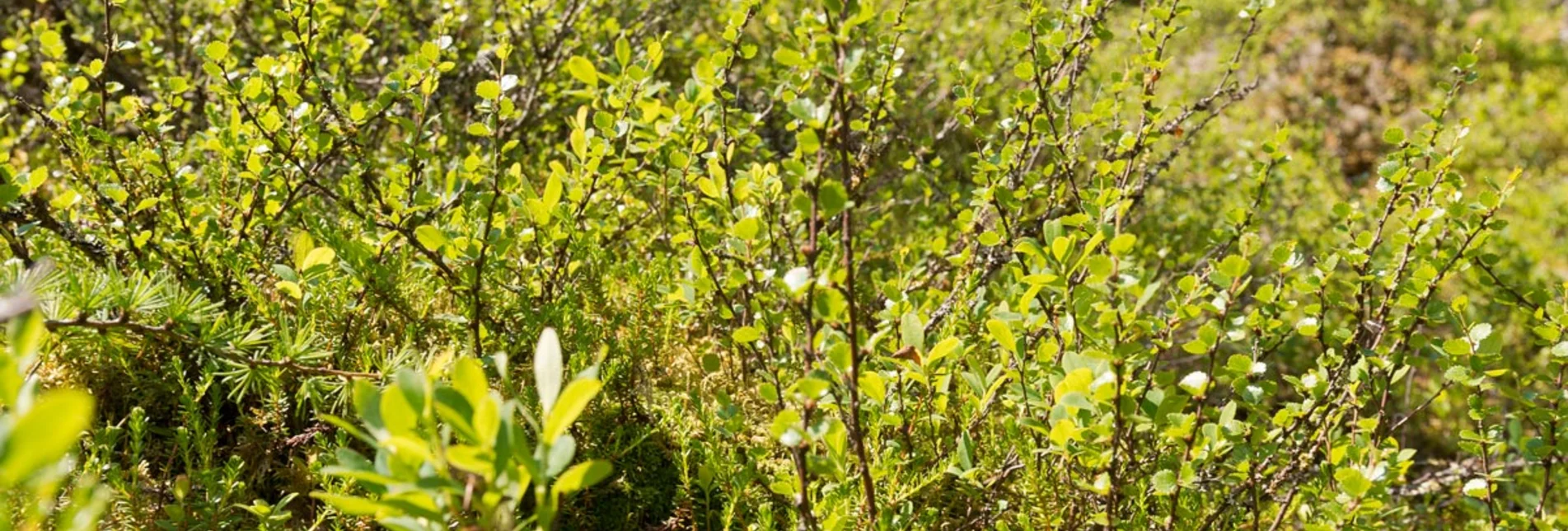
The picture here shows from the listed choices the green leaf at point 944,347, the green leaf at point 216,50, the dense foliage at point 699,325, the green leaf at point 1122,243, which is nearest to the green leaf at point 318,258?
the dense foliage at point 699,325

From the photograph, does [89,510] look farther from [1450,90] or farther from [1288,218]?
[1288,218]

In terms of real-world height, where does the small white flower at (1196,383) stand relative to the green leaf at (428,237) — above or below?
below

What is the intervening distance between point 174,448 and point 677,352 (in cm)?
93

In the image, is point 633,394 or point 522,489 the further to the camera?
point 633,394

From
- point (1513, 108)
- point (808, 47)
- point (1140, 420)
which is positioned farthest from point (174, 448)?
point (1513, 108)

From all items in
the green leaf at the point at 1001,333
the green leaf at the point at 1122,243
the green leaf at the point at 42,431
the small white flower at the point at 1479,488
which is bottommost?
the green leaf at the point at 42,431

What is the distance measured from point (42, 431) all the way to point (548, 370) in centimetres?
34

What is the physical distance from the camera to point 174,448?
4.62 ft

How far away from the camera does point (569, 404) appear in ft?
2.33

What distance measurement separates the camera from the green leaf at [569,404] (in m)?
0.70

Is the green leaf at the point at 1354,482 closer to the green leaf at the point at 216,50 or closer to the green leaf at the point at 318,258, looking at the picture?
the green leaf at the point at 318,258

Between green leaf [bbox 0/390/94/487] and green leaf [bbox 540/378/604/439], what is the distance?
0.97 feet

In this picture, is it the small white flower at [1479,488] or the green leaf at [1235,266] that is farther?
the small white flower at [1479,488]

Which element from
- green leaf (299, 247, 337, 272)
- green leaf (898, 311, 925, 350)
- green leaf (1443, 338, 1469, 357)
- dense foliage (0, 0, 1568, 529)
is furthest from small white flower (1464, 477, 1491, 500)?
green leaf (299, 247, 337, 272)
